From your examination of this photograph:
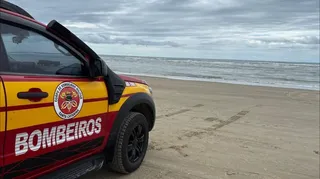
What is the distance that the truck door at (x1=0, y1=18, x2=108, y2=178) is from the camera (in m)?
2.56

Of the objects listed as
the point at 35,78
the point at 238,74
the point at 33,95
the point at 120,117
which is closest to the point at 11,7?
the point at 35,78

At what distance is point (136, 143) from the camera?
4.33 meters

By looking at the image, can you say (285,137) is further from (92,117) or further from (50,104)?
(50,104)

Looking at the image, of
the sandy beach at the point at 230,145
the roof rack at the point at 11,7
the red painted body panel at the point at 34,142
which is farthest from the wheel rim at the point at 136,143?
the roof rack at the point at 11,7

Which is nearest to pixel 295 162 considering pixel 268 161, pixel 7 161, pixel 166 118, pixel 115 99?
pixel 268 161

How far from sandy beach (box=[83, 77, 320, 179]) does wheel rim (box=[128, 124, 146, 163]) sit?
0.69 feet

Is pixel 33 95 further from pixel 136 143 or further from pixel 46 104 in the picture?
pixel 136 143

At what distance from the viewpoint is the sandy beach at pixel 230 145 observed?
451 cm

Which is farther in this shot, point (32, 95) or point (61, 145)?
point (61, 145)

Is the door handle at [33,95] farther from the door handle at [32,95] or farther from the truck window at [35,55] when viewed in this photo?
the truck window at [35,55]

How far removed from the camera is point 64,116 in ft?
9.81

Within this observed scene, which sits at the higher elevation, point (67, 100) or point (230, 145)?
point (67, 100)

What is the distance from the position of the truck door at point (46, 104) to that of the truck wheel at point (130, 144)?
0.38 m

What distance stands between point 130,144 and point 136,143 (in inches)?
5.8
